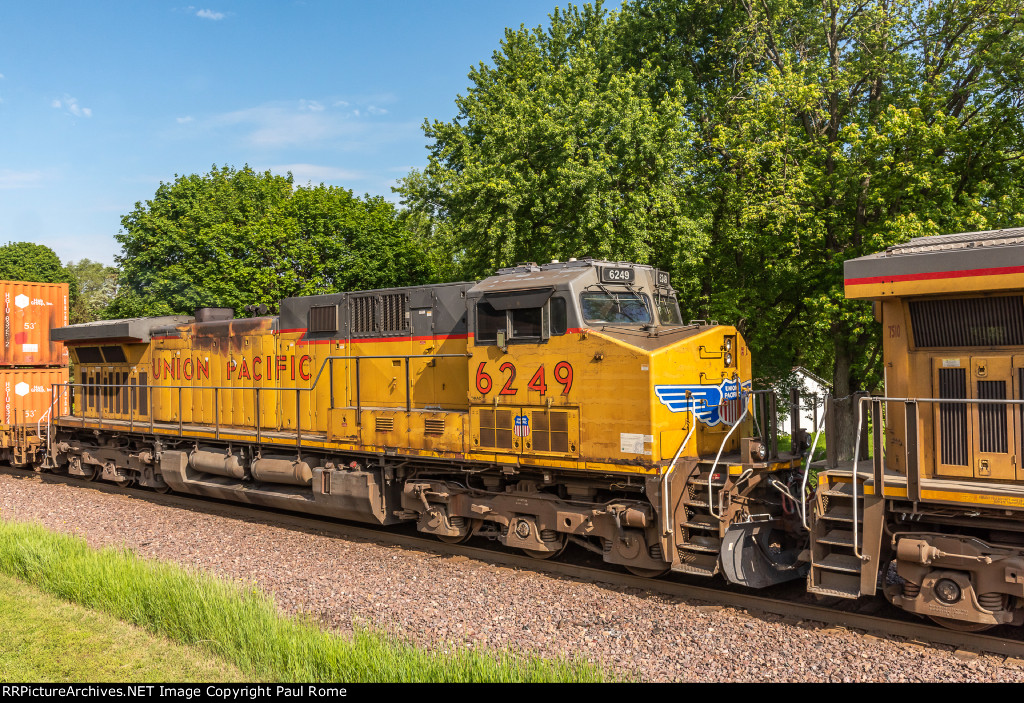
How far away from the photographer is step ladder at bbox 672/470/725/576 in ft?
25.4

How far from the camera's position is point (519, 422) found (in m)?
8.85

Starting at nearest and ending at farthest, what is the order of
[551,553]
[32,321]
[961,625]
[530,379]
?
1. [961,625]
2. [530,379]
3. [551,553]
4. [32,321]

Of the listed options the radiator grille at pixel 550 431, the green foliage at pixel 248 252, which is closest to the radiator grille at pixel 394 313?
the radiator grille at pixel 550 431

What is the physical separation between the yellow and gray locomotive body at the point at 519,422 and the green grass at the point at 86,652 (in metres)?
4.00

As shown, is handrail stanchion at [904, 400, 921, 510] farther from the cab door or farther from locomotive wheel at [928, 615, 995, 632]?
locomotive wheel at [928, 615, 995, 632]

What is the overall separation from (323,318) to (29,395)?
410 inches

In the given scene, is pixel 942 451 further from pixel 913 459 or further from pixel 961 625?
pixel 961 625

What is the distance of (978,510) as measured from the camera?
6098mm

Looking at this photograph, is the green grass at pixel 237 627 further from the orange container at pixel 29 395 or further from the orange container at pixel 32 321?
the orange container at pixel 32 321

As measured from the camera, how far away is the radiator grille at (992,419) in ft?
20.5

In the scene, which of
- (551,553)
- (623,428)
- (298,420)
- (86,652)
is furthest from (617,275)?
(86,652)

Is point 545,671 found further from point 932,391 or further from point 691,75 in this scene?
point 691,75

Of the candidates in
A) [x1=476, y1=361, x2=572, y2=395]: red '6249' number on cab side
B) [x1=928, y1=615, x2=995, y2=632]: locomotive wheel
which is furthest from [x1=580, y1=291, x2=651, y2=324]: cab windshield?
[x1=928, y1=615, x2=995, y2=632]: locomotive wheel

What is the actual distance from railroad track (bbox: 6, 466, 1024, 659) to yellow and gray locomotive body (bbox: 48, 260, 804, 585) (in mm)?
236
